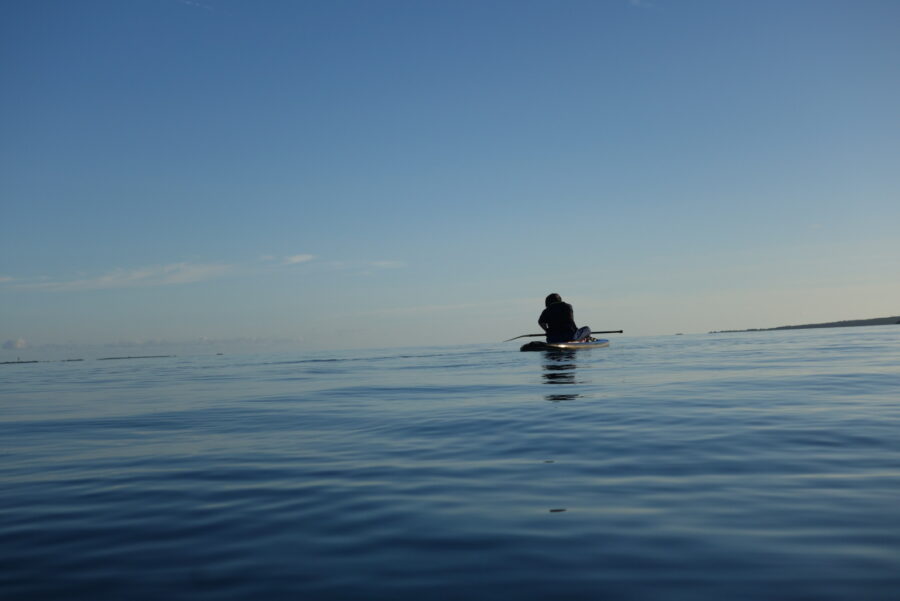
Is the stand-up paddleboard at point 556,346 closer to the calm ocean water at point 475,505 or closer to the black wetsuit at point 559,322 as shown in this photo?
the black wetsuit at point 559,322

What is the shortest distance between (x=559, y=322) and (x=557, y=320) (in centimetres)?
13

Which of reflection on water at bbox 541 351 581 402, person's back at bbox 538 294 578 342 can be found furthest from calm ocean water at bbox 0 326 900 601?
person's back at bbox 538 294 578 342

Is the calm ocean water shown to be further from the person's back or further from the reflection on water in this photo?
the person's back

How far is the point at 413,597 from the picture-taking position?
272 centimetres

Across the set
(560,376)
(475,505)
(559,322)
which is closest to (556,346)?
(559,322)

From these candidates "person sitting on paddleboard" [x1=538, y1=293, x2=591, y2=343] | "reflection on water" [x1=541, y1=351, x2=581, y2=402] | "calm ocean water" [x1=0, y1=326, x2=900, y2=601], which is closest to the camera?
"calm ocean water" [x1=0, y1=326, x2=900, y2=601]

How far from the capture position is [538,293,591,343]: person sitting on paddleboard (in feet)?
81.9

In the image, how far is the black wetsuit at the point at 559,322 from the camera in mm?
25031

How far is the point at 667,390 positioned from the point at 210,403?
9.17 meters

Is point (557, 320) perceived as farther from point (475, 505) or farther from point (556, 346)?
point (475, 505)

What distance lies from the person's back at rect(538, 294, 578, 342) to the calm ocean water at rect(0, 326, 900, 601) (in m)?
15.7

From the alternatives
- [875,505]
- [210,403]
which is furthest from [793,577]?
[210,403]

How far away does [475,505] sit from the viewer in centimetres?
420

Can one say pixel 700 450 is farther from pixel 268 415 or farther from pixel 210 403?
pixel 210 403
